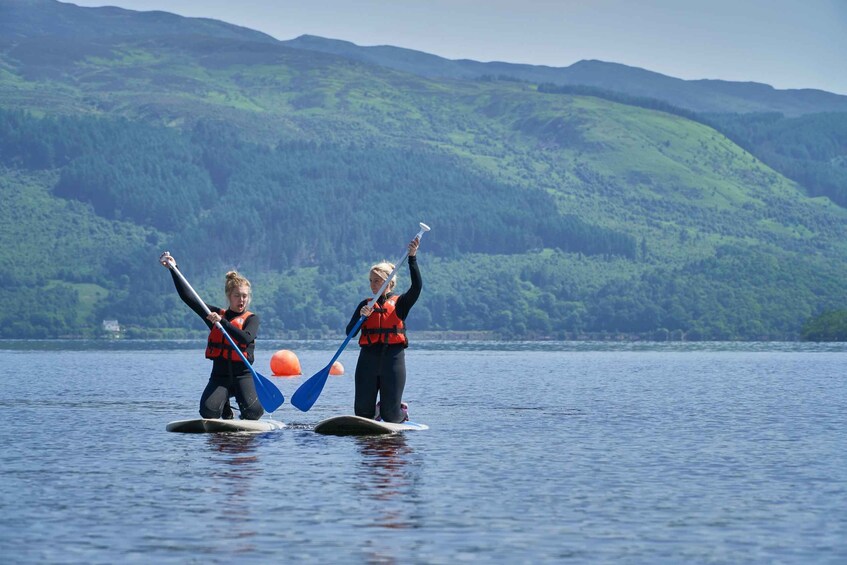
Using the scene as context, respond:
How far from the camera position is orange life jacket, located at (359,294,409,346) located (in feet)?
109

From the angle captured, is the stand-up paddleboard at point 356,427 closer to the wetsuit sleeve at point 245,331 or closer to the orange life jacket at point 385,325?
the orange life jacket at point 385,325

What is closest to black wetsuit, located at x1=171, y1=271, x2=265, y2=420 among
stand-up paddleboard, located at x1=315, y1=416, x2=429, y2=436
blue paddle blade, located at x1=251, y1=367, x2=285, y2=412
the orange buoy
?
blue paddle blade, located at x1=251, y1=367, x2=285, y2=412

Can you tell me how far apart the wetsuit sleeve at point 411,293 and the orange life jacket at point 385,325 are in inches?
8.1

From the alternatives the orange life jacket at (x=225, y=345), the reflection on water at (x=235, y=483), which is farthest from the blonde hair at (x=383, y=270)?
the reflection on water at (x=235, y=483)

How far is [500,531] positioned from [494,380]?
200 ft

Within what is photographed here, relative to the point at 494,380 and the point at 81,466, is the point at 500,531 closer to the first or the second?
the point at 81,466

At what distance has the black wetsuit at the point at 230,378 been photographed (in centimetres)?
3312

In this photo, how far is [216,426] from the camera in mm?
34281

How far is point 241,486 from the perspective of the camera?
2589cm

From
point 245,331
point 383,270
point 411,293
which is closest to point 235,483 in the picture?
point 411,293

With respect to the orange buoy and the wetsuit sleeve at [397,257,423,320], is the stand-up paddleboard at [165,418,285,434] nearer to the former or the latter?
the wetsuit sleeve at [397,257,423,320]

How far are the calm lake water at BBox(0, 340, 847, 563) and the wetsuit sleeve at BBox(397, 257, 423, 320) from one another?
2883 mm

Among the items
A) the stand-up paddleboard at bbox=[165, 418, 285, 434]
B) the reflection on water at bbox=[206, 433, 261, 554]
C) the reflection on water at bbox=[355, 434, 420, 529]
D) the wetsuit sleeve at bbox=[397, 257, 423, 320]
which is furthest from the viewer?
the stand-up paddleboard at bbox=[165, 418, 285, 434]

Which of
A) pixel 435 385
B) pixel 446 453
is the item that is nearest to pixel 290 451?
pixel 446 453
